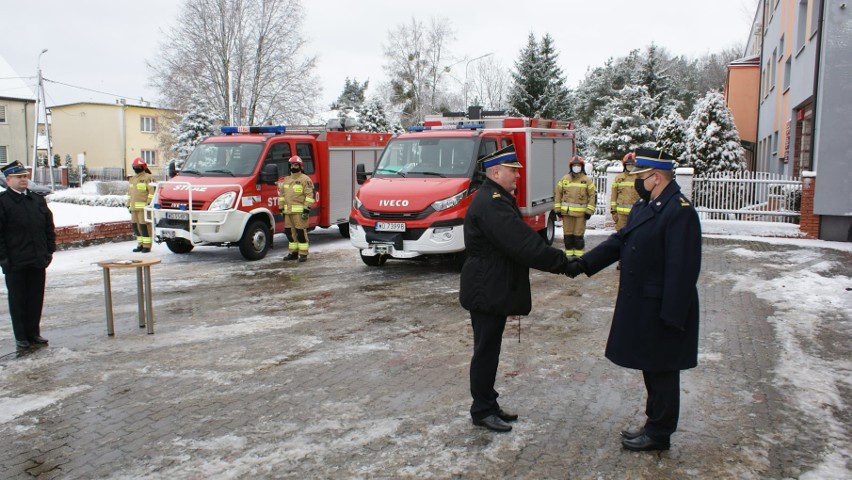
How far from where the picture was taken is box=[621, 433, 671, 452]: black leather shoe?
429 centimetres

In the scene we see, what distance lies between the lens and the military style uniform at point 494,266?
4.35 m

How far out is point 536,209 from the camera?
12.8m

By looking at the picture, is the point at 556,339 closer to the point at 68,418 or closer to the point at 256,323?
the point at 256,323

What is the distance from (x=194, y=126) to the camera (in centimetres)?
4097

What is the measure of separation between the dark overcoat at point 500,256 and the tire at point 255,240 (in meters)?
8.53

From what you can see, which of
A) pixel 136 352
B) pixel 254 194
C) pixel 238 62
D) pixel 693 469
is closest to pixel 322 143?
pixel 254 194

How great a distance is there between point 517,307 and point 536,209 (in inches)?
337

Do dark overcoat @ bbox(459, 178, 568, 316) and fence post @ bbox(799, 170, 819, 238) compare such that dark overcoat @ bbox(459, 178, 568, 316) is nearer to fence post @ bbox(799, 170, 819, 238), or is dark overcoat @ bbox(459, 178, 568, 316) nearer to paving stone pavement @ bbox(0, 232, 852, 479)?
paving stone pavement @ bbox(0, 232, 852, 479)

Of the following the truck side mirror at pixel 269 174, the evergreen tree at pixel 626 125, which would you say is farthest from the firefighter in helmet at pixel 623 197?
the evergreen tree at pixel 626 125

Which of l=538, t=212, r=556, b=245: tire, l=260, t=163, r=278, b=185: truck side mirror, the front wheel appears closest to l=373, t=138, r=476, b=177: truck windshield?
the front wheel

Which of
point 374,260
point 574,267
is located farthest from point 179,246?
point 574,267

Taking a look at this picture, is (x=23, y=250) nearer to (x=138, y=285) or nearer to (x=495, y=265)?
(x=138, y=285)

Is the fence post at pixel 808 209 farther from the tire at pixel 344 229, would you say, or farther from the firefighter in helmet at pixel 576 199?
the tire at pixel 344 229

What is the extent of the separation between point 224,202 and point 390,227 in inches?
133
